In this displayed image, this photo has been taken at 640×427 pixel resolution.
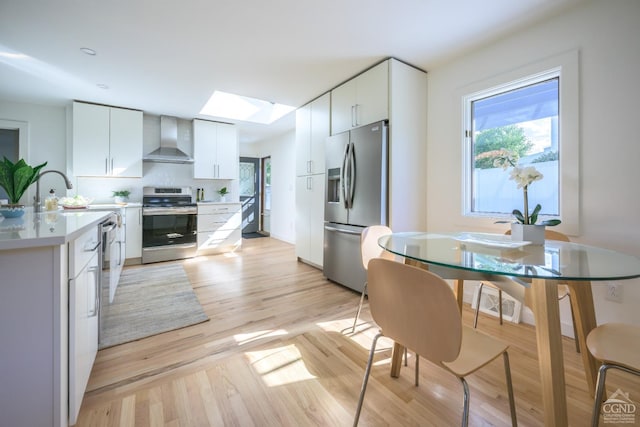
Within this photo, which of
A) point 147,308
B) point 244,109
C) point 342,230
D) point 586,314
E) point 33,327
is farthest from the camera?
point 244,109

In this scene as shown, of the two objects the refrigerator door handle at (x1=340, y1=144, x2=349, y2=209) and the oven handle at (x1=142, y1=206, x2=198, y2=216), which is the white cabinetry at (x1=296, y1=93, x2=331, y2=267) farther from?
the oven handle at (x1=142, y1=206, x2=198, y2=216)

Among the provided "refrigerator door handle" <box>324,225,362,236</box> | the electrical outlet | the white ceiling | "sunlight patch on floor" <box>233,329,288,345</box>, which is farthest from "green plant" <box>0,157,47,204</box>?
the electrical outlet

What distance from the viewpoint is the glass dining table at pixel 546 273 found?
3.06ft

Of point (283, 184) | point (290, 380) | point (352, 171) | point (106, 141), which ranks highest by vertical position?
point (106, 141)

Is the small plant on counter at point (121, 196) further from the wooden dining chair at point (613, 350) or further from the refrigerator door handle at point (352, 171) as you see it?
the wooden dining chair at point (613, 350)

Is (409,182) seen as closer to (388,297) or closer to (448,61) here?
(448,61)

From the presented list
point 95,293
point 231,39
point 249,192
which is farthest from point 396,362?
point 249,192

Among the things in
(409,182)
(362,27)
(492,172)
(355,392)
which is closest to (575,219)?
(492,172)

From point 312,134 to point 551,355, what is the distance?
3.26 metres

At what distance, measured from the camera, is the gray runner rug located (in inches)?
78.2

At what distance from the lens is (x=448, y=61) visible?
2639mm

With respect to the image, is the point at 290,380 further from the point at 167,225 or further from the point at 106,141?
the point at 106,141

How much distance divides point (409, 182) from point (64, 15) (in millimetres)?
3164

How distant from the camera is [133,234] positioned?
388 cm
